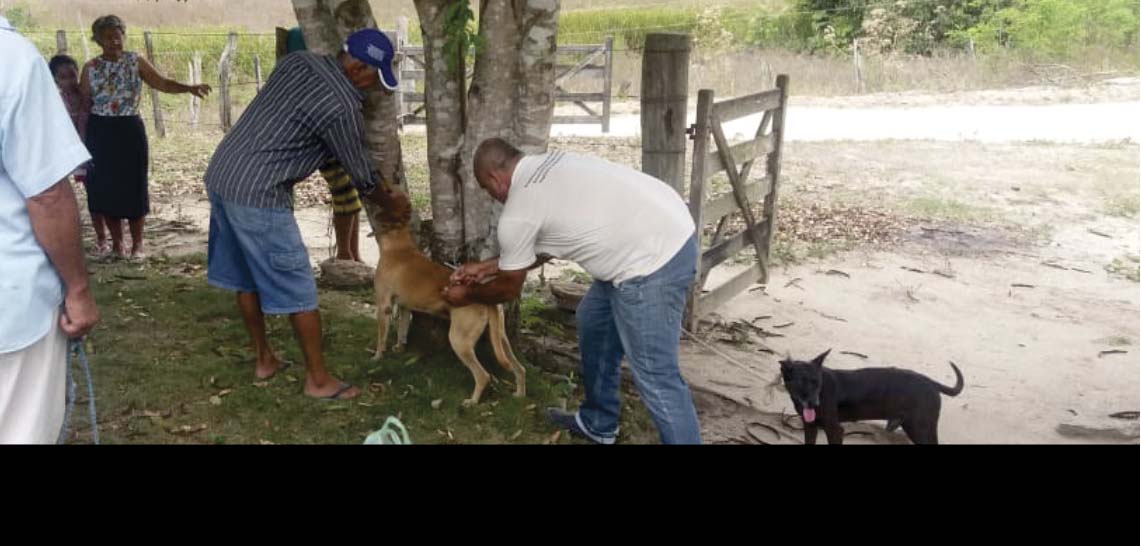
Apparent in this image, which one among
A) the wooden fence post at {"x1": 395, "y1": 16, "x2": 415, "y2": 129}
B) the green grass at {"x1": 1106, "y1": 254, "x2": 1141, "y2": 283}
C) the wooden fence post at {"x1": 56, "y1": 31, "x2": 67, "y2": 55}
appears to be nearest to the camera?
the green grass at {"x1": 1106, "y1": 254, "x2": 1141, "y2": 283}

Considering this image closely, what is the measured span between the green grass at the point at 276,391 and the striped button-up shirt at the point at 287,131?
1020mm

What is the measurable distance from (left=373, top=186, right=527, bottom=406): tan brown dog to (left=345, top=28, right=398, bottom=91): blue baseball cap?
675 mm

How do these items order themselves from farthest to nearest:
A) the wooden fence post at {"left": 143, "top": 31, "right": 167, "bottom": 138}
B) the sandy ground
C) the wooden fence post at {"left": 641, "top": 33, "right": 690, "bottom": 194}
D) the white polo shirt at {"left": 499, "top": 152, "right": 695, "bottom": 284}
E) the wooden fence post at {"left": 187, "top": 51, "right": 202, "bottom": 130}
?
the wooden fence post at {"left": 187, "top": 51, "right": 202, "bottom": 130}
the wooden fence post at {"left": 143, "top": 31, "right": 167, "bottom": 138}
the wooden fence post at {"left": 641, "top": 33, "right": 690, "bottom": 194}
the sandy ground
the white polo shirt at {"left": 499, "top": 152, "right": 695, "bottom": 284}

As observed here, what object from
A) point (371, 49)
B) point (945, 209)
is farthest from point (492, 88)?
point (945, 209)

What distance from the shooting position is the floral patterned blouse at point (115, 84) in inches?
260

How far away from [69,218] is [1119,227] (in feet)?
29.3

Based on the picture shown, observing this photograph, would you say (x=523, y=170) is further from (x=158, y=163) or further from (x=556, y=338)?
(x=158, y=163)

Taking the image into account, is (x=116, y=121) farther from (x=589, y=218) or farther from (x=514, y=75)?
(x=589, y=218)

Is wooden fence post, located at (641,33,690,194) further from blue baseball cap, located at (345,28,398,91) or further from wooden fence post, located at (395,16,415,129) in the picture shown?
wooden fence post, located at (395,16,415,129)

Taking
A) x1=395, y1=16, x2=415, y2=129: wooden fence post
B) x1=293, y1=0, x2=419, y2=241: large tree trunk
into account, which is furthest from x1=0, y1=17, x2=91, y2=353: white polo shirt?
x1=395, y1=16, x2=415, y2=129: wooden fence post

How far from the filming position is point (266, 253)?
4.16m

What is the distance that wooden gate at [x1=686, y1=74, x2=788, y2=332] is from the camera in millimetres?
5961

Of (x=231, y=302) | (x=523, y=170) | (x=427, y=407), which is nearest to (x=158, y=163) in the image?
(x=231, y=302)

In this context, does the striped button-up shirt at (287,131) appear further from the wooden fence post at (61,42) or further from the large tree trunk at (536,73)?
the wooden fence post at (61,42)
